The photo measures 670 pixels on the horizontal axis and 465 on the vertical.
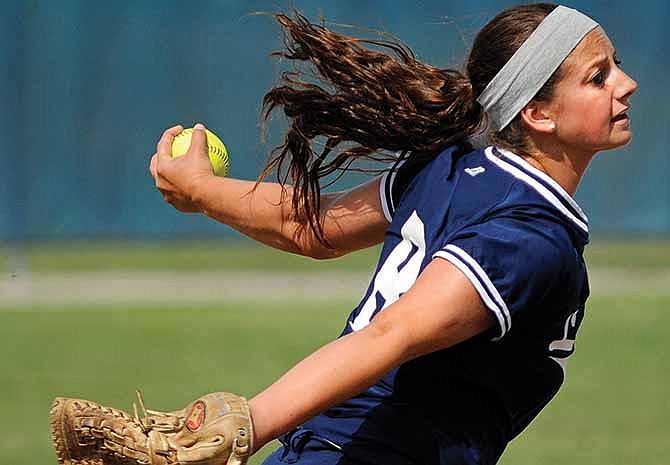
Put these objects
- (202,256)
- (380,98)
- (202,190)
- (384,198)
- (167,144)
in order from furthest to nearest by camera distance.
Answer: (202,256) → (167,144) → (202,190) → (384,198) → (380,98)

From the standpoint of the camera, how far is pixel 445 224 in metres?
2.61

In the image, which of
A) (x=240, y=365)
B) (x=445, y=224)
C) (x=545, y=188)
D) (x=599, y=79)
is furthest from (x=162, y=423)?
(x=240, y=365)

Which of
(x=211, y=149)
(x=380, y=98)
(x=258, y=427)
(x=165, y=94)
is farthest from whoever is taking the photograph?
(x=165, y=94)

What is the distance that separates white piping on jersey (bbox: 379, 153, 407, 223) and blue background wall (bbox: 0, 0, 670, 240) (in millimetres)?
8686

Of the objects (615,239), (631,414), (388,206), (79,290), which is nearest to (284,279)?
(79,290)

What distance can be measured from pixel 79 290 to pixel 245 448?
8233 mm

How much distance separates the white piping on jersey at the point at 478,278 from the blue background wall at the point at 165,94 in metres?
9.30

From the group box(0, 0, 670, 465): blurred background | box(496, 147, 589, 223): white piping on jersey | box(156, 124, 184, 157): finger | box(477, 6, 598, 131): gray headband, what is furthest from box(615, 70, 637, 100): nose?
box(0, 0, 670, 465): blurred background

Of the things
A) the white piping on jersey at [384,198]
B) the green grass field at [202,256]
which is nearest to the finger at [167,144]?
the white piping on jersey at [384,198]

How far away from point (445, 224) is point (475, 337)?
9.8 inches

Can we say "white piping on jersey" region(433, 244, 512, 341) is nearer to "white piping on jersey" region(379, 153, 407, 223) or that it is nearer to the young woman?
the young woman

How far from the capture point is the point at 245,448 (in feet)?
7.19

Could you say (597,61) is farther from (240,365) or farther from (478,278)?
(240,365)

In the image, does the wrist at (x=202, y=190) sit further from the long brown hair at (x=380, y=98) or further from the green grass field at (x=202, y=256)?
the green grass field at (x=202, y=256)
